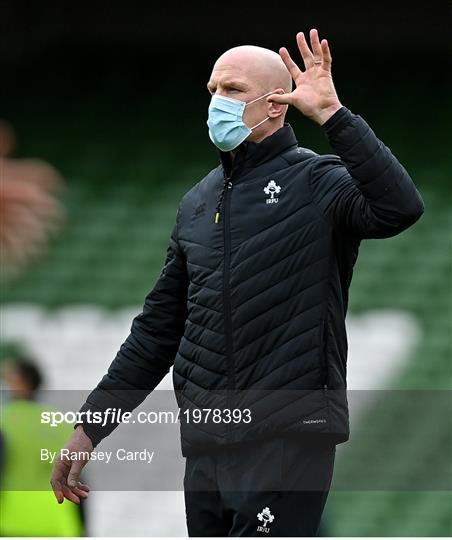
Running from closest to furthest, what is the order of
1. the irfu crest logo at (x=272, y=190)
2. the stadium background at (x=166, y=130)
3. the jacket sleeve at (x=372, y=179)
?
the jacket sleeve at (x=372, y=179) < the irfu crest logo at (x=272, y=190) < the stadium background at (x=166, y=130)

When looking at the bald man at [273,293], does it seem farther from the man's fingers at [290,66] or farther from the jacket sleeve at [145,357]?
the jacket sleeve at [145,357]

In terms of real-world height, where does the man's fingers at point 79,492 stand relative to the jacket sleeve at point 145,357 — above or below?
below

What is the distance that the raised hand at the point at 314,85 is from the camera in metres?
2.85

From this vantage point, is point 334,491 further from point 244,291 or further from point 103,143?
point 244,291

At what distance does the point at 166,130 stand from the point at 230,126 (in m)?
4.80

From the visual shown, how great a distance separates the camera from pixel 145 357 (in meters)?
3.30

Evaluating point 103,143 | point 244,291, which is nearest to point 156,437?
point 244,291

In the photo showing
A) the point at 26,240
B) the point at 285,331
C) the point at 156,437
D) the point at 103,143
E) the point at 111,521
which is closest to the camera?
the point at 26,240

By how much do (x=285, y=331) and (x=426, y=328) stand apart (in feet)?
13.2

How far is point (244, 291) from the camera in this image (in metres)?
2.99

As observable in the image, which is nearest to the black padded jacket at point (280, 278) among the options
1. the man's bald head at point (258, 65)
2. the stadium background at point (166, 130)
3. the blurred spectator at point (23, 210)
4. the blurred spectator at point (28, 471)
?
the man's bald head at point (258, 65)

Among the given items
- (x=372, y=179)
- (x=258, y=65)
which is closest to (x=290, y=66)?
(x=258, y=65)

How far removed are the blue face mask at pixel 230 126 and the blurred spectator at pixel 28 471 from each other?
4.32ft

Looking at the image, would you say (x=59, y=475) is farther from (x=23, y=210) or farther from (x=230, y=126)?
(x=23, y=210)
